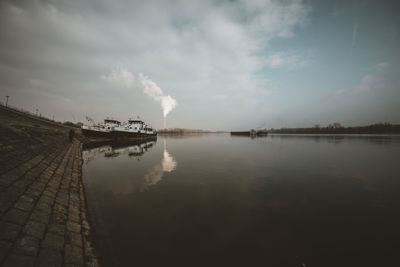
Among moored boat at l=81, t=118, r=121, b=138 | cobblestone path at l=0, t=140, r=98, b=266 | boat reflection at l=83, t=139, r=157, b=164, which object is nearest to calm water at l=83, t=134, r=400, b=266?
cobblestone path at l=0, t=140, r=98, b=266

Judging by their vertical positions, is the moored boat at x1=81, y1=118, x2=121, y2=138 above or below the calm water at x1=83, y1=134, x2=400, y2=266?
above

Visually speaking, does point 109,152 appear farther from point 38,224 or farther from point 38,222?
point 38,224

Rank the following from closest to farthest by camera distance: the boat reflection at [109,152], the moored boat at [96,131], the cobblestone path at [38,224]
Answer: the cobblestone path at [38,224]
the boat reflection at [109,152]
the moored boat at [96,131]

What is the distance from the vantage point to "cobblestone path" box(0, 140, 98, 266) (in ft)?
9.96

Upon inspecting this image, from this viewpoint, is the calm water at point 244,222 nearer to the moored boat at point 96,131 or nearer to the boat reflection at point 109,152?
the boat reflection at point 109,152

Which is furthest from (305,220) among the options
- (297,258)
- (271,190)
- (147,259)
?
(147,259)

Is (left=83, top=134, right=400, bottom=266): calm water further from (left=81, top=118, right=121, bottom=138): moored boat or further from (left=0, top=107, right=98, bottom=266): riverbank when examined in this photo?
(left=81, top=118, right=121, bottom=138): moored boat

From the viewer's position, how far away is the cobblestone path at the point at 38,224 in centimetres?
304

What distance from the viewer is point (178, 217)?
6105 mm

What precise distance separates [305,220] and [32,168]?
12822 mm

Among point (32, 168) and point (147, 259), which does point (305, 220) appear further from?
point (32, 168)

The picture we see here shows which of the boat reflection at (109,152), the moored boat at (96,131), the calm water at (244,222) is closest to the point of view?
the calm water at (244,222)

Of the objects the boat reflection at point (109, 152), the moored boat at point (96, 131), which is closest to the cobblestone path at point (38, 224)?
the boat reflection at point (109, 152)

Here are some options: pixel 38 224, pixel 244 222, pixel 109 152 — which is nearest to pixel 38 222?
pixel 38 224
